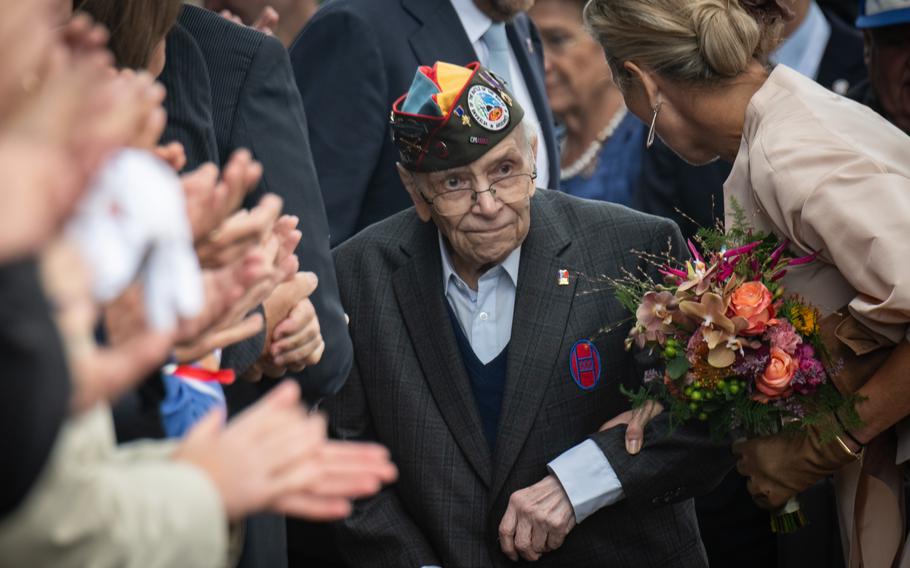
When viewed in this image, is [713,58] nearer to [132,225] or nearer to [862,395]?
[862,395]

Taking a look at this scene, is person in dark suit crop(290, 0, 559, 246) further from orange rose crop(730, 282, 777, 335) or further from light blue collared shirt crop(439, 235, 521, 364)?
orange rose crop(730, 282, 777, 335)

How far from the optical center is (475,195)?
11.4 feet

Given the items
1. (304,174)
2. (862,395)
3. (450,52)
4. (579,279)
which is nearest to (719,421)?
(862,395)

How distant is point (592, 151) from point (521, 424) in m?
2.65

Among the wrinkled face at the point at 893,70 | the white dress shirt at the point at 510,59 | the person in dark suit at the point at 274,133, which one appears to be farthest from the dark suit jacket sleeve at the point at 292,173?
the wrinkled face at the point at 893,70

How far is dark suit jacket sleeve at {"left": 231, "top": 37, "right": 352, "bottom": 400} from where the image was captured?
2783 mm

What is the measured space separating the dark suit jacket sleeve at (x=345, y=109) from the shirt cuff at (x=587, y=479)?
1.29 m

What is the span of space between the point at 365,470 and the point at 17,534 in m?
0.44

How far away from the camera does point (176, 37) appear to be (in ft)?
8.55

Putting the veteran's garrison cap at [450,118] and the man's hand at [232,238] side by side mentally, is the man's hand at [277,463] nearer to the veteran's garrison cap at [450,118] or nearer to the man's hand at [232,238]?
the man's hand at [232,238]

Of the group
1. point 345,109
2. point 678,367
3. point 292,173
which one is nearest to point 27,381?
point 292,173

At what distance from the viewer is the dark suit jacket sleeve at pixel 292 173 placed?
278 centimetres

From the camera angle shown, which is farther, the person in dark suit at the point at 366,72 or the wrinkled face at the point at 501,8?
the wrinkled face at the point at 501,8

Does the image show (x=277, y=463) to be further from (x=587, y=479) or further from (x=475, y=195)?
(x=475, y=195)
